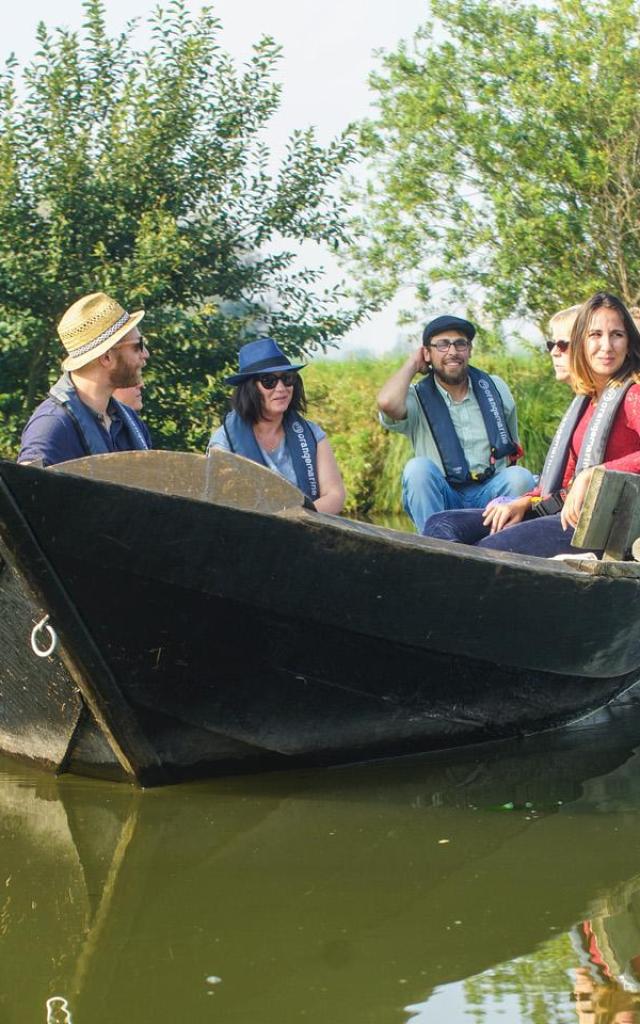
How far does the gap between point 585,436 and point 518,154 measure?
8.96 m

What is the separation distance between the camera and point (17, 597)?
4.61 metres

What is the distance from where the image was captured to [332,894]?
3.83m

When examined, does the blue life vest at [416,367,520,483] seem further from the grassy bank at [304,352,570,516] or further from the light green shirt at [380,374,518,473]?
the grassy bank at [304,352,570,516]

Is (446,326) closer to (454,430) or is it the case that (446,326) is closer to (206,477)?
(454,430)

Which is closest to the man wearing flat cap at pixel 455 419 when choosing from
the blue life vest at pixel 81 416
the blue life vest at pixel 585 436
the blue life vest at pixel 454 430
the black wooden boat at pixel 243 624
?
the blue life vest at pixel 454 430

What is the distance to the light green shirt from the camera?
6473mm

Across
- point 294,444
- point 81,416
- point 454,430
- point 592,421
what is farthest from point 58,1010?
point 454,430

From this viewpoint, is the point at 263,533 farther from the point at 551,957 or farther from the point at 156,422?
the point at 156,422

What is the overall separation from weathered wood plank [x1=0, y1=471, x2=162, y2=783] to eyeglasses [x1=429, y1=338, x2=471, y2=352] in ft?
8.12

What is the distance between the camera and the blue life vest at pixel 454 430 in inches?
252

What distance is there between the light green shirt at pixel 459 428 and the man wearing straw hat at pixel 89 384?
64.3 inches

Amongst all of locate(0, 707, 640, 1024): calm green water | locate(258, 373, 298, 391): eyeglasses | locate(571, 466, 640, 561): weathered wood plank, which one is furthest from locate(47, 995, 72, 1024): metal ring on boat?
locate(258, 373, 298, 391): eyeglasses

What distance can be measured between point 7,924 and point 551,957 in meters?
1.28

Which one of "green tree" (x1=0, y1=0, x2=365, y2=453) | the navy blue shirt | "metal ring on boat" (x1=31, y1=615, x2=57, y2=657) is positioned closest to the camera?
"metal ring on boat" (x1=31, y1=615, x2=57, y2=657)
